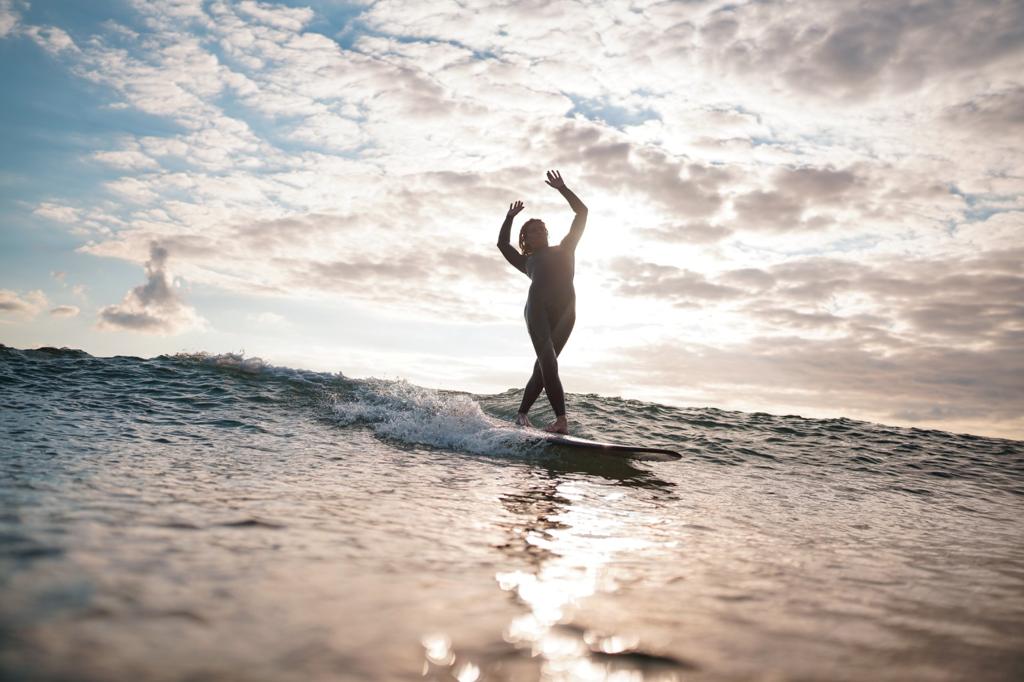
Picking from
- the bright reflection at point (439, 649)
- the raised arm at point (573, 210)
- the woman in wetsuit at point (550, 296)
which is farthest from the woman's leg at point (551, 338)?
the bright reflection at point (439, 649)

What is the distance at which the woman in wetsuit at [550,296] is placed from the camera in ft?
24.4

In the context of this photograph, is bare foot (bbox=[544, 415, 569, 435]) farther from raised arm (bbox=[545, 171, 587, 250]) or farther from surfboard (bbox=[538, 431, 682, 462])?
raised arm (bbox=[545, 171, 587, 250])

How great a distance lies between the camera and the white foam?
670 centimetres

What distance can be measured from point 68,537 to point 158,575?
24.4 inches

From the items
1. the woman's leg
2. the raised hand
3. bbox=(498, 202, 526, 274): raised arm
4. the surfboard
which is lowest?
the surfboard

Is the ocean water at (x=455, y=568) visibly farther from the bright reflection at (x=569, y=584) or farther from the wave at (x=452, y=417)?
the wave at (x=452, y=417)

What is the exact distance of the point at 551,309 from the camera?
7750 millimetres

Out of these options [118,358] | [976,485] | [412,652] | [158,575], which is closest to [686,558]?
[412,652]

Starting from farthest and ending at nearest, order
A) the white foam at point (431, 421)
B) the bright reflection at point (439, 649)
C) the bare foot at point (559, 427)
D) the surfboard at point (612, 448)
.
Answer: the bare foot at point (559, 427) < the white foam at point (431, 421) < the surfboard at point (612, 448) < the bright reflection at point (439, 649)

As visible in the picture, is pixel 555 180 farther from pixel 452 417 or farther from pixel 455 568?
pixel 455 568

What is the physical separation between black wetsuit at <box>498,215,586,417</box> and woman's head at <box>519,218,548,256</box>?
0.11 meters

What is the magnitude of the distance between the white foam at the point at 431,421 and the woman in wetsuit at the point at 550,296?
2.13 ft

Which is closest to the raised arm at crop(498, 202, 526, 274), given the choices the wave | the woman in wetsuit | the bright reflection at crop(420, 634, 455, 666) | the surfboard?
the woman in wetsuit

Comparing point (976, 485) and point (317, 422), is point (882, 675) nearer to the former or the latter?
point (317, 422)
